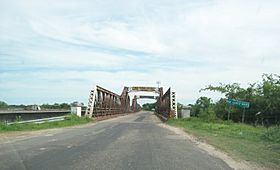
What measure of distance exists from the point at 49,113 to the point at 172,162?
38.7m

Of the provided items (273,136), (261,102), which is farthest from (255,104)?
(273,136)

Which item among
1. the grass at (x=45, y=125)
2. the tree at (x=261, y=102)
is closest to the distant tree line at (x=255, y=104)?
the tree at (x=261, y=102)

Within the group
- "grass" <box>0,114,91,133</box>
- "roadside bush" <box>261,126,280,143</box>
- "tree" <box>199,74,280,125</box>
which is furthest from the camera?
"tree" <box>199,74,280,125</box>

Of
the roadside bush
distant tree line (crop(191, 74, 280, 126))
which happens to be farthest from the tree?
the roadside bush

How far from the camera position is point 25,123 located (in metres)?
25.6

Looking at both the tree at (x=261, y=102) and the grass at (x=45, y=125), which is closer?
the grass at (x=45, y=125)

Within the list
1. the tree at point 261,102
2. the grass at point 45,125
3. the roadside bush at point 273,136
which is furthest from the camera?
the tree at point 261,102

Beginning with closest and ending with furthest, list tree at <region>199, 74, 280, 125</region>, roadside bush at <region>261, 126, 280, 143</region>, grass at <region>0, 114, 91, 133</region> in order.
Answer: roadside bush at <region>261, 126, 280, 143</region> < grass at <region>0, 114, 91, 133</region> < tree at <region>199, 74, 280, 125</region>

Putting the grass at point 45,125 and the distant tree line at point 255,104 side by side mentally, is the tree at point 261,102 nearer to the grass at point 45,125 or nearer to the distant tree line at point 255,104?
the distant tree line at point 255,104

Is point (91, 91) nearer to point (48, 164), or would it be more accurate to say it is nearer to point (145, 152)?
point (145, 152)

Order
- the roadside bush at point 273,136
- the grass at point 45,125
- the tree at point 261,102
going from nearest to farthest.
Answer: the roadside bush at point 273,136 < the grass at point 45,125 < the tree at point 261,102

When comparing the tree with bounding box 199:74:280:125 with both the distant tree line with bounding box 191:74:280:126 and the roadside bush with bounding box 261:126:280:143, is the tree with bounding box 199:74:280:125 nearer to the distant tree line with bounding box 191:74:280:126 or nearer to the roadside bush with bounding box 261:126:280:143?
the distant tree line with bounding box 191:74:280:126

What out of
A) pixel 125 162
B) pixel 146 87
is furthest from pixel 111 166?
pixel 146 87

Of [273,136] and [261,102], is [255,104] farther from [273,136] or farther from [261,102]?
[273,136]
